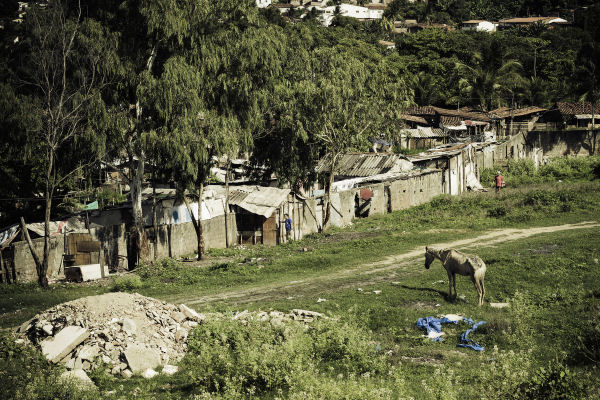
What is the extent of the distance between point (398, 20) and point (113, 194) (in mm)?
141320

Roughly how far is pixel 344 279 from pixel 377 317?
5.22 metres

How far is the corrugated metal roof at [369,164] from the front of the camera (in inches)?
1494

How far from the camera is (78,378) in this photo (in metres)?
12.5

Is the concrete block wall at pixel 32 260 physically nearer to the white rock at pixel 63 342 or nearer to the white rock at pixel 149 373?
the white rock at pixel 63 342

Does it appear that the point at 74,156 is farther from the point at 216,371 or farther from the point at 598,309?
the point at 598,309

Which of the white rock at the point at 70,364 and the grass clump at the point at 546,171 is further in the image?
the grass clump at the point at 546,171

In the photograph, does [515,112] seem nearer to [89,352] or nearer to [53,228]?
[53,228]

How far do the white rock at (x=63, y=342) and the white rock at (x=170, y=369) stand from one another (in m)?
1.92

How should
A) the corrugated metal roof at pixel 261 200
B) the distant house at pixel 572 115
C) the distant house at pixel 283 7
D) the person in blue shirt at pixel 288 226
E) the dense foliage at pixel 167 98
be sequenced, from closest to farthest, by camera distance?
the dense foliage at pixel 167 98 < the corrugated metal roof at pixel 261 200 < the person in blue shirt at pixel 288 226 < the distant house at pixel 572 115 < the distant house at pixel 283 7

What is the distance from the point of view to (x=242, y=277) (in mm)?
22812

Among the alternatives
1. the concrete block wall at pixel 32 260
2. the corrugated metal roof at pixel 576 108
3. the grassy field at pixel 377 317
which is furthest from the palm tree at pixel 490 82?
the concrete block wall at pixel 32 260

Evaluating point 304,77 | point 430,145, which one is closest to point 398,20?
point 430,145

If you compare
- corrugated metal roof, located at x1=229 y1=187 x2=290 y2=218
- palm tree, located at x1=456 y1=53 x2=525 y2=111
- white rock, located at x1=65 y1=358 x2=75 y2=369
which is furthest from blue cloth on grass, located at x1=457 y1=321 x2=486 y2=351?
palm tree, located at x1=456 y1=53 x2=525 y2=111

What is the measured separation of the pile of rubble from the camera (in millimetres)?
13727
